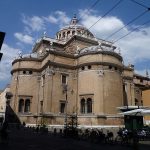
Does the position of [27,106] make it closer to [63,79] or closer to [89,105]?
[63,79]

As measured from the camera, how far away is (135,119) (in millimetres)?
30828

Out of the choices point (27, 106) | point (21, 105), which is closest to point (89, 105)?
point (27, 106)

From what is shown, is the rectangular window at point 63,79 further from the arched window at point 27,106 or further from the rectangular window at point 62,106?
the arched window at point 27,106

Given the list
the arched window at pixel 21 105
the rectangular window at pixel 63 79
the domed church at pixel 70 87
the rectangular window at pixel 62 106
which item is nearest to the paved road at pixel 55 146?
the domed church at pixel 70 87

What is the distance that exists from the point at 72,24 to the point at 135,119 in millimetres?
30219

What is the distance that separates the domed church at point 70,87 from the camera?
1332 inches

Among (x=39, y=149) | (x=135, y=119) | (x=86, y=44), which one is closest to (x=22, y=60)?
(x=86, y=44)

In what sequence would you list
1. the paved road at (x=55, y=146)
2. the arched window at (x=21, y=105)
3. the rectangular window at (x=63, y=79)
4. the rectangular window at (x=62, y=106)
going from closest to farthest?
the paved road at (x=55, y=146), the rectangular window at (x=62, y=106), the rectangular window at (x=63, y=79), the arched window at (x=21, y=105)

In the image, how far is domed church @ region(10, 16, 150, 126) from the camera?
111 feet

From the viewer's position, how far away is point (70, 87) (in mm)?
36875

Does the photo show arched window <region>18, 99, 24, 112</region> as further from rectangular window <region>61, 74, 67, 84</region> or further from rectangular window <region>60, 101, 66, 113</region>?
rectangular window <region>61, 74, 67, 84</region>

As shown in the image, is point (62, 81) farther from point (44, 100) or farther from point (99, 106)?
point (99, 106)

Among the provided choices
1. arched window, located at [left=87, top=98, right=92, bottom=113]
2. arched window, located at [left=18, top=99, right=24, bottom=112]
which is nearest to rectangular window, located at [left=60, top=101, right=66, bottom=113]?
arched window, located at [left=87, top=98, right=92, bottom=113]

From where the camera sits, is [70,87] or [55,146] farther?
[70,87]
